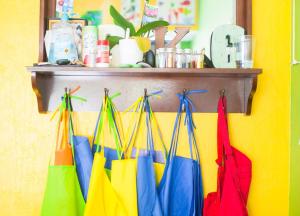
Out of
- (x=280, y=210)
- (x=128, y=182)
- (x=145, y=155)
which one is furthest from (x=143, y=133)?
(x=280, y=210)

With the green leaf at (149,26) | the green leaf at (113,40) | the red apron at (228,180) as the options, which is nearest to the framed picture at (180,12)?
the green leaf at (149,26)

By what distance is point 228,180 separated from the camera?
1.41 meters

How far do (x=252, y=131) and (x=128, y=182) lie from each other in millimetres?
492

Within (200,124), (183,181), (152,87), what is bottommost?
(183,181)

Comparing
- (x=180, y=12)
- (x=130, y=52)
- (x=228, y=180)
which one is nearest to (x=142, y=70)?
(x=130, y=52)

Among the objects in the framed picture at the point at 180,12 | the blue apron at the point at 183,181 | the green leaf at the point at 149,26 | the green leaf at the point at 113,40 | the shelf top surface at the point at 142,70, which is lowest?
the blue apron at the point at 183,181

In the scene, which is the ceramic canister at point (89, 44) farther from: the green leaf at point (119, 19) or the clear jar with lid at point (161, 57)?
the clear jar with lid at point (161, 57)

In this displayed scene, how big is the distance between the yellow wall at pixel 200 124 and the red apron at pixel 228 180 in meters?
0.05

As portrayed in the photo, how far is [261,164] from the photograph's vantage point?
1.52 meters

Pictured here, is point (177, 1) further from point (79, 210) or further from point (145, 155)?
point (79, 210)

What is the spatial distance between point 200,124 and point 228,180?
0.74 feet

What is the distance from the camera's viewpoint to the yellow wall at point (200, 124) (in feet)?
4.90

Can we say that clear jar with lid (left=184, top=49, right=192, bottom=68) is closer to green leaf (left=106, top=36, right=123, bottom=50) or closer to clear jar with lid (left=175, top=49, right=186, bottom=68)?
clear jar with lid (left=175, top=49, right=186, bottom=68)

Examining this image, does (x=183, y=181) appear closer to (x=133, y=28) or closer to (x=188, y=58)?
(x=188, y=58)
